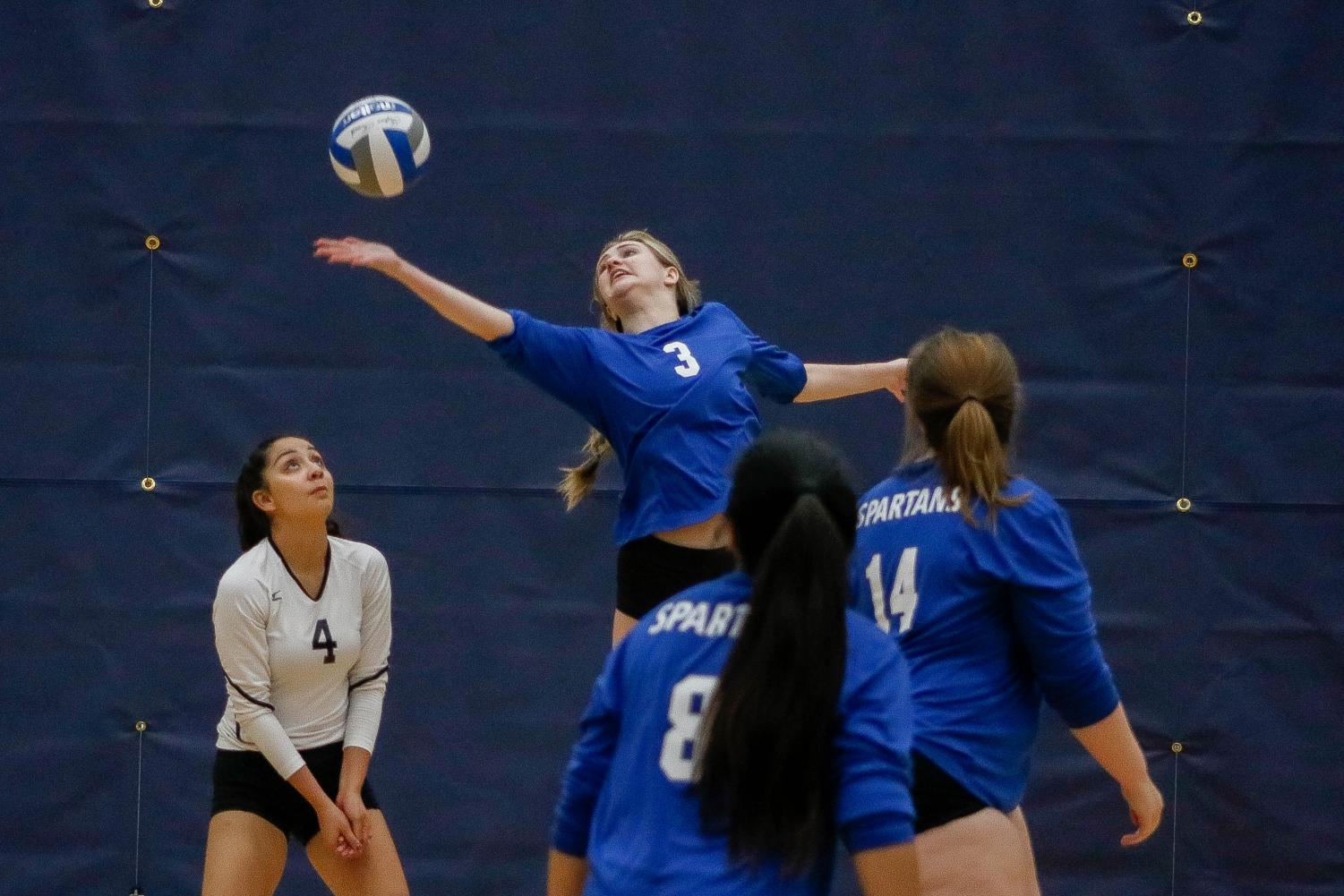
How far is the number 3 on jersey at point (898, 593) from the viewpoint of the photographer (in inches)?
102

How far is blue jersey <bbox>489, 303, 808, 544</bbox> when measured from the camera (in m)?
3.76

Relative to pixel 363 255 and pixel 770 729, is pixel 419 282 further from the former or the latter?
pixel 770 729

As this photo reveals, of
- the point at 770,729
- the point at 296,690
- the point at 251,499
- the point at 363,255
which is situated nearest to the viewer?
the point at 770,729

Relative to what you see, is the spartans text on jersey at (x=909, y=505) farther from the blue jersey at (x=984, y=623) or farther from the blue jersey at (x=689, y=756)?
the blue jersey at (x=689, y=756)

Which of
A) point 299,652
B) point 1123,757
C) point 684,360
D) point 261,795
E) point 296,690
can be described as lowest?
point 261,795

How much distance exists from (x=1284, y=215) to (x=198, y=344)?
11.5 ft

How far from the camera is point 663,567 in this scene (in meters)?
3.83

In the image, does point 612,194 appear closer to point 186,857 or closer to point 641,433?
point 641,433

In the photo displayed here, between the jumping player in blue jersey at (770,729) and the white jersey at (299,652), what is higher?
the jumping player in blue jersey at (770,729)

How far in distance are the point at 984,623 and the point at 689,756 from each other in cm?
74

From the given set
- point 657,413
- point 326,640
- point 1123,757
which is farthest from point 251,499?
point 1123,757

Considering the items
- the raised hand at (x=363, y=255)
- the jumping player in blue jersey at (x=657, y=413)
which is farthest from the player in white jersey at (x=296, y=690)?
the raised hand at (x=363, y=255)

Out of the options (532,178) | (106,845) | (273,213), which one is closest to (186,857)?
(106,845)

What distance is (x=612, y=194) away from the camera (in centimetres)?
513
